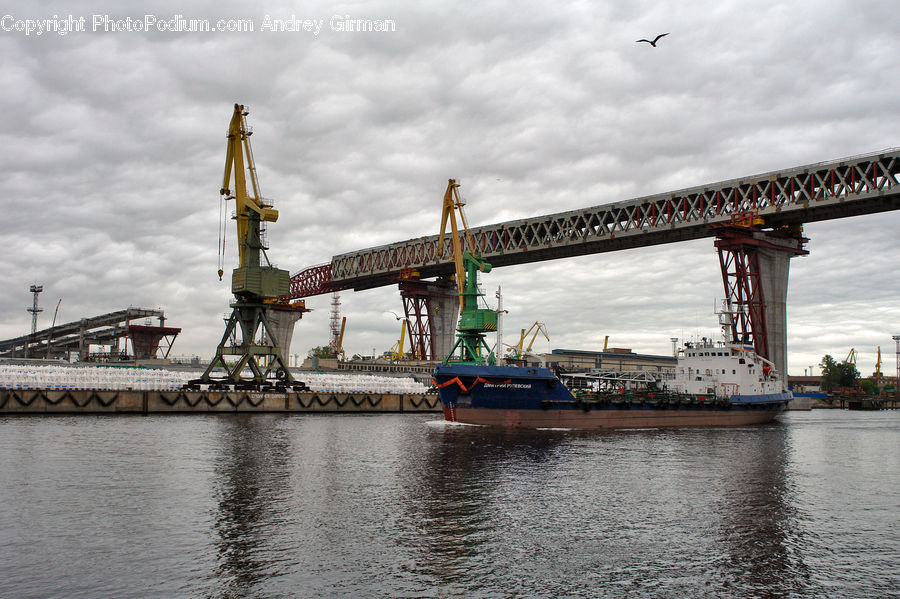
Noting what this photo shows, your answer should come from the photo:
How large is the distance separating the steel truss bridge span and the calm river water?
45.2 m

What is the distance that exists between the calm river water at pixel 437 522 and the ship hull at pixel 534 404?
14.2 m

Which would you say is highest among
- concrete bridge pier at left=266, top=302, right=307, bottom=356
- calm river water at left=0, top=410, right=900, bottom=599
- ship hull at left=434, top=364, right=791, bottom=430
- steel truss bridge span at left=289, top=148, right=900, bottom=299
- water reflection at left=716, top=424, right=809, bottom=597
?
steel truss bridge span at left=289, top=148, right=900, bottom=299

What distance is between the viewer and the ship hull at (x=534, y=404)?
56.3 meters

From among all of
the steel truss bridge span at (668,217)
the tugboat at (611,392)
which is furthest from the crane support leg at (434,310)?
the tugboat at (611,392)

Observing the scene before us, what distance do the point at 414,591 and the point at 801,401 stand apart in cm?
14028

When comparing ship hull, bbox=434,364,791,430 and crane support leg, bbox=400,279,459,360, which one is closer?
ship hull, bbox=434,364,791,430

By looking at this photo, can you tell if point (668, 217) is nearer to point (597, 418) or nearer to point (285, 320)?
point (597, 418)

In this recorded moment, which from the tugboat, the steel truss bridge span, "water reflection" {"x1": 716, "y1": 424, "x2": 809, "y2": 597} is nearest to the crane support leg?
the steel truss bridge span

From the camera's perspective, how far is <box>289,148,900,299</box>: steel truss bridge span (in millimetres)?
76812

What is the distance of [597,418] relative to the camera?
60469 mm

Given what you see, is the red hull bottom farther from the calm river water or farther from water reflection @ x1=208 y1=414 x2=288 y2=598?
water reflection @ x1=208 y1=414 x2=288 y2=598

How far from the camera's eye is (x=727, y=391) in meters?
71.6

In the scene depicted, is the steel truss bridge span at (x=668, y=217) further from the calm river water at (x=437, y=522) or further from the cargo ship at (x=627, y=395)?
the calm river water at (x=437, y=522)

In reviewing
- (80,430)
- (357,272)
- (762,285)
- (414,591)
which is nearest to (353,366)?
(357,272)
